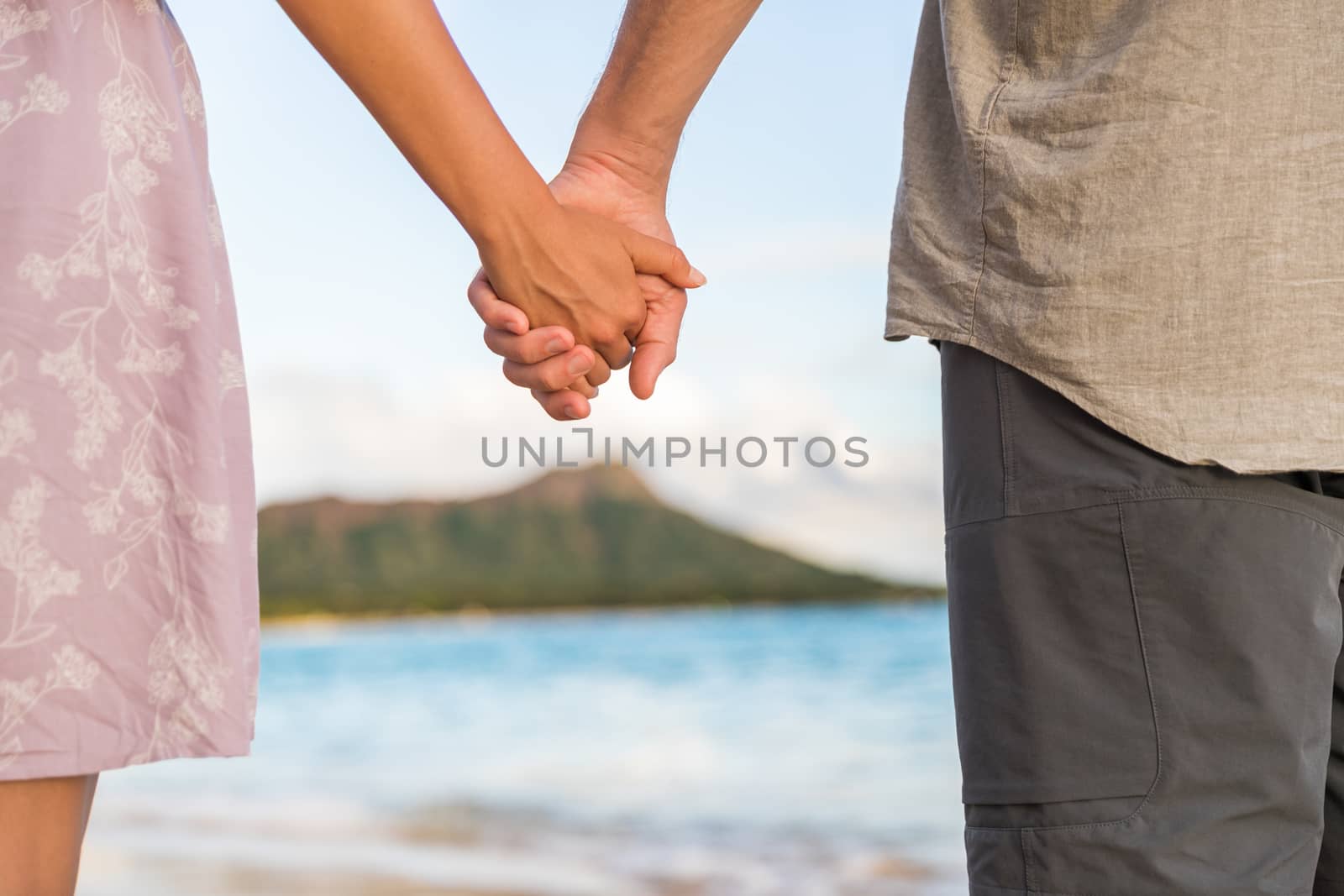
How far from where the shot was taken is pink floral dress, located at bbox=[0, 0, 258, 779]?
80 cm

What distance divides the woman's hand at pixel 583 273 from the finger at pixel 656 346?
0.02 meters

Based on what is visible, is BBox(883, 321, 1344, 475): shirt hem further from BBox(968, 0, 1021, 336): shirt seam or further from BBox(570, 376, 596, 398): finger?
BBox(570, 376, 596, 398): finger

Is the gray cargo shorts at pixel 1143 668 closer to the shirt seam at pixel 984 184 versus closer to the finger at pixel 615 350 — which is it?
the shirt seam at pixel 984 184

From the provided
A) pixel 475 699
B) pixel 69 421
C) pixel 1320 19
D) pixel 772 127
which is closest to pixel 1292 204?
pixel 1320 19

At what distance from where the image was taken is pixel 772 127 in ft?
54.6

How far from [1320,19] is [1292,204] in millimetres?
138

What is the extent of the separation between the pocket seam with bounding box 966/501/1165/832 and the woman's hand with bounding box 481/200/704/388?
76 cm

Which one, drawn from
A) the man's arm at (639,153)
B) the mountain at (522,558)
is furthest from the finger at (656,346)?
the mountain at (522,558)

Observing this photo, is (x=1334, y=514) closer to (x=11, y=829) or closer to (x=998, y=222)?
(x=998, y=222)

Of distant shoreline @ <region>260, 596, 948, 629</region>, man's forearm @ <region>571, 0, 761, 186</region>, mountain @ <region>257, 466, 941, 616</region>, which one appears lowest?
distant shoreline @ <region>260, 596, 948, 629</region>

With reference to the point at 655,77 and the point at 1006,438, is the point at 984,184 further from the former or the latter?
the point at 655,77

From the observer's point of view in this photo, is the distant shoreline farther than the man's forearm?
Yes

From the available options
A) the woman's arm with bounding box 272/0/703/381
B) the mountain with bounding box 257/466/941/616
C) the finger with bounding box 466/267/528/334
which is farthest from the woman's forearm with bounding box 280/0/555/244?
the mountain with bounding box 257/466/941/616

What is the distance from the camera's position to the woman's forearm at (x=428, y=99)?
1.07m
